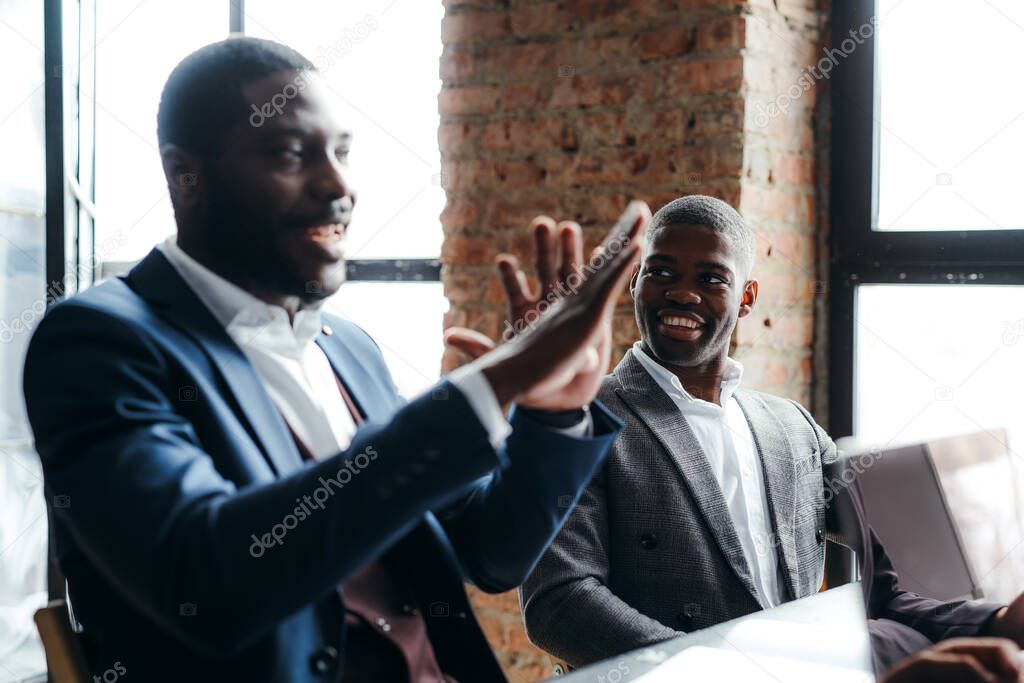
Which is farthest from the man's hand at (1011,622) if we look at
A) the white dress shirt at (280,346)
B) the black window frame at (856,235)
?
the black window frame at (856,235)

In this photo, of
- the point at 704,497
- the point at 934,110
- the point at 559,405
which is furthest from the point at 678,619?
the point at 934,110

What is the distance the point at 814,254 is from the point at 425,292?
107 cm

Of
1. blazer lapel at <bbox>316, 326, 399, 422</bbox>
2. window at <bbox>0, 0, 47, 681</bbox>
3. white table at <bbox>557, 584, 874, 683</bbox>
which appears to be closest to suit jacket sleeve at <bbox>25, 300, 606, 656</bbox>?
blazer lapel at <bbox>316, 326, 399, 422</bbox>

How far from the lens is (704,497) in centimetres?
165

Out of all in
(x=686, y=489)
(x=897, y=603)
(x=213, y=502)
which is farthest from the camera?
(x=686, y=489)

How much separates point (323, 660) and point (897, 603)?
0.54 meters

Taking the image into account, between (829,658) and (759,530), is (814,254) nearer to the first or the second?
(759,530)

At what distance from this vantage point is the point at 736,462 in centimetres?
174

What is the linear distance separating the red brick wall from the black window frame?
0.06 meters

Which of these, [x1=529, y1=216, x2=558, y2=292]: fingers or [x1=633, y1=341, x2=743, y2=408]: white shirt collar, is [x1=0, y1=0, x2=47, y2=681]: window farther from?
[x1=529, y1=216, x2=558, y2=292]: fingers

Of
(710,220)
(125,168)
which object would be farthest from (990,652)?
(125,168)

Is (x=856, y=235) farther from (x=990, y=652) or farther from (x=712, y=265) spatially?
(x=990, y=652)

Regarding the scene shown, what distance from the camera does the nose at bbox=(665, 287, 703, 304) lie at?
174 centimetres

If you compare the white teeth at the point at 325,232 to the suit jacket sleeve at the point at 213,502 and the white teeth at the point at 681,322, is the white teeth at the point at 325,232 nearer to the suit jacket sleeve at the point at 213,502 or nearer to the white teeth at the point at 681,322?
the suit jacket sleeve at the point at 213,502
